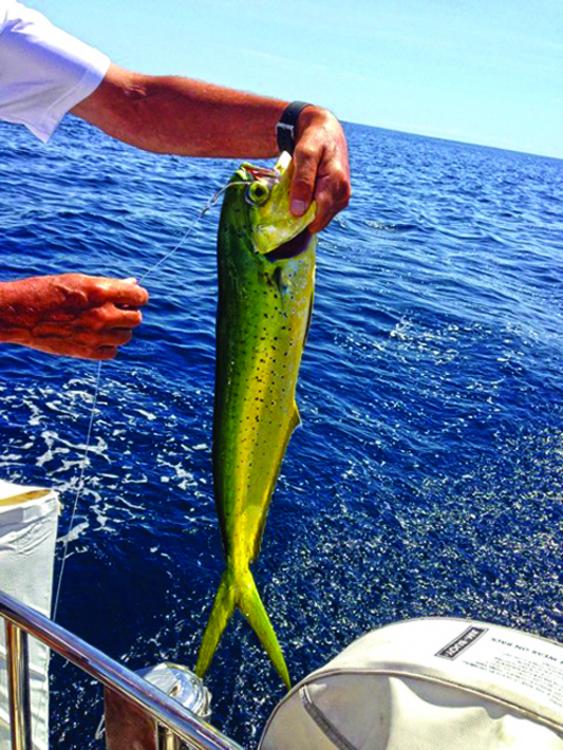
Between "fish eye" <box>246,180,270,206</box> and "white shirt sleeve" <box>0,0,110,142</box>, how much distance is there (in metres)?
0.95

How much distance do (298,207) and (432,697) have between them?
1.23 m

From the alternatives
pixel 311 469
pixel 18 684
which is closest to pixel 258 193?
pixel 18 684

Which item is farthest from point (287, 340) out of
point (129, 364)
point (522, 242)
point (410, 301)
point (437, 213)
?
point (437, 213)

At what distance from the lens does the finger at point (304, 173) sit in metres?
1.90

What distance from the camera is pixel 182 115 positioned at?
8.67ft

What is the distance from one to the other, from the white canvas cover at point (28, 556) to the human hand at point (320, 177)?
159 centimetres

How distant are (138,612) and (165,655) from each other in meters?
0.47

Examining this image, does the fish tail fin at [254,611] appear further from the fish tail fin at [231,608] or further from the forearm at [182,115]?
the forearm at [182,115]

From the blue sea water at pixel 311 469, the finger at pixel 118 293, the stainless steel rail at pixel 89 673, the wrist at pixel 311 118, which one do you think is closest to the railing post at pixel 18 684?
the stainless steel rail at pixel 89 673

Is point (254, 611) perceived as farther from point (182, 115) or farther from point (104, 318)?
point (182, 115)

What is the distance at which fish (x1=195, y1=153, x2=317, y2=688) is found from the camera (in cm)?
217

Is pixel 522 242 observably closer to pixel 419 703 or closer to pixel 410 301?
pixel 410 301

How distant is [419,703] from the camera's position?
4.96ft

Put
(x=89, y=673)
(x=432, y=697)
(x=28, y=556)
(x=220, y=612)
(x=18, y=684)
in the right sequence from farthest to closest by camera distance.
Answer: (x=28, y=556) < (x=220, y=612) < (x=18, y=684) < (x=89, y=673) < (x=432, y=697)
